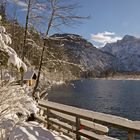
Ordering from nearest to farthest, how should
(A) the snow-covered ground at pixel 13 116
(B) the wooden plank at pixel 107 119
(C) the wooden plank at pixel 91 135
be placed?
1. (B) the wooden plank at pixel 107 119
2. (A) the snow-covered ground at pixel 13 116
3. (C) the wooden plank at pixel 91 135

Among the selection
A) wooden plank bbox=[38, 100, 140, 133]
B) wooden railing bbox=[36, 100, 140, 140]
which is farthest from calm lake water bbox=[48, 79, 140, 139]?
wooden plank bbox=[38, 100, 140, 133]

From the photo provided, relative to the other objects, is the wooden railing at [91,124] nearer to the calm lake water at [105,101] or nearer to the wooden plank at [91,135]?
the wooden plank at [91,135]

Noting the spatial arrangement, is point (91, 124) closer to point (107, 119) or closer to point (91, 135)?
point (91, 135)

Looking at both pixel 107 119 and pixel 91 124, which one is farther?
pixel 91 124

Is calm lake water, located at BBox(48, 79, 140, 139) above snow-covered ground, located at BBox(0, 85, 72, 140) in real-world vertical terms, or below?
below

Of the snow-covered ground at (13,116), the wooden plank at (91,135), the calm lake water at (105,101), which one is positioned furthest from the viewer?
the calm lake water at (105,101)

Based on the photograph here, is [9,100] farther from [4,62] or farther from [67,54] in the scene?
[67,54]

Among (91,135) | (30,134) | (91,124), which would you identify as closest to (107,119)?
(91,135)

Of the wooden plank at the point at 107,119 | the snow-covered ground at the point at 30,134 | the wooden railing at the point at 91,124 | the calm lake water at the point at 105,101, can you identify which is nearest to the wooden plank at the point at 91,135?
the wooden railing at the point at 91,124

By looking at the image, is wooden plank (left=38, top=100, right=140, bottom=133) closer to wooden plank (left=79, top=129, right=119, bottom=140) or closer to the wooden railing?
the wooden railing

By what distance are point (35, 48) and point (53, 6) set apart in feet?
7.43

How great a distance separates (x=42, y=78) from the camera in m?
16.9

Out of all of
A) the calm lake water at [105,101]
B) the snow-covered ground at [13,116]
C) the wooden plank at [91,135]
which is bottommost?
the calm lake water at [105,101]

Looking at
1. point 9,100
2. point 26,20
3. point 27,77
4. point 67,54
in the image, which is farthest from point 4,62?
point 27,77
